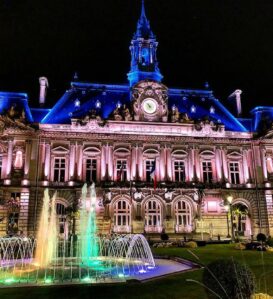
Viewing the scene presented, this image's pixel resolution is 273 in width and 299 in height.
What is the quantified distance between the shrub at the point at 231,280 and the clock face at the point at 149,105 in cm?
3777

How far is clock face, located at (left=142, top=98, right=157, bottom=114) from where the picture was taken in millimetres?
45719

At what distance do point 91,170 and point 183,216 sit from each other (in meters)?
12.2

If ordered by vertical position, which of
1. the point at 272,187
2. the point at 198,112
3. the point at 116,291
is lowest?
the point at 116,291

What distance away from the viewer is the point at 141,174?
42812 mm

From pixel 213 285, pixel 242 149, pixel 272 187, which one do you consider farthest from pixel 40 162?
pixel 213 285

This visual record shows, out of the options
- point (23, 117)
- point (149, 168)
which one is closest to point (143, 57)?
point (149, 168)

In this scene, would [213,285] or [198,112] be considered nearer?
[213,285]

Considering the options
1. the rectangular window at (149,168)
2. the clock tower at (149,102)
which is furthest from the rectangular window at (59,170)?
the clock tower at (149,102)

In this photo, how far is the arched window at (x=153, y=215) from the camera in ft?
136

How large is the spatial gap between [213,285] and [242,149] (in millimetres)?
39677

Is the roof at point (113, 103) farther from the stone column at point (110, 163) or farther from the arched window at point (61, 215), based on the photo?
the arched window at point (61, 215)

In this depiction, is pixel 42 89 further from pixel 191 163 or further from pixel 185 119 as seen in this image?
pixel 191 163

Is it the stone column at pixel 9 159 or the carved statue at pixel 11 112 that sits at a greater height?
the carved statue at pixel 11 112

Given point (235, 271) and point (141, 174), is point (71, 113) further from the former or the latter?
point (235, 271)
